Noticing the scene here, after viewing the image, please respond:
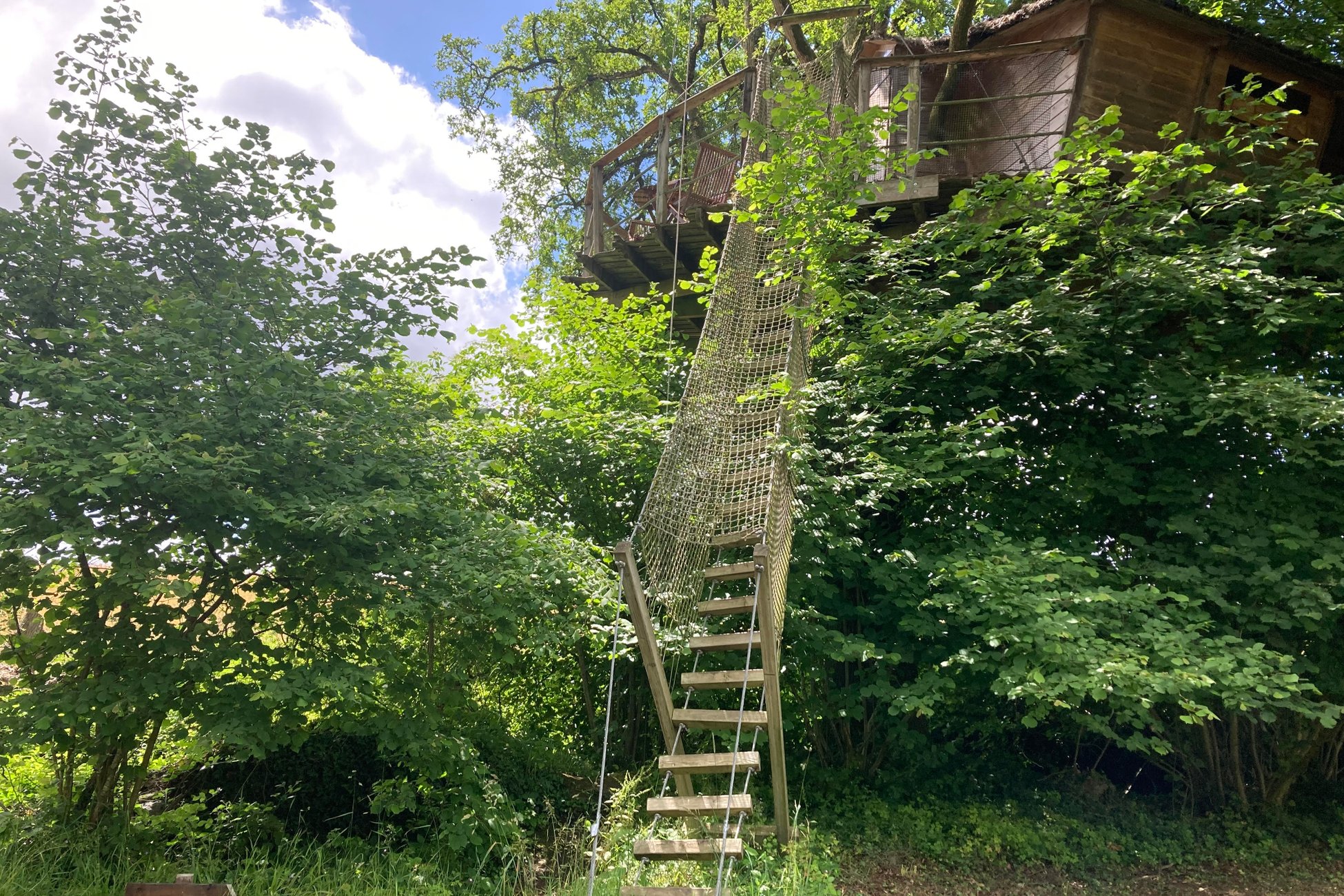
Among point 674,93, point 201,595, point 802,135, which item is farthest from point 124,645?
point 674,93

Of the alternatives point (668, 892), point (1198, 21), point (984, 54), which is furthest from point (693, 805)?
point (1198, 21)

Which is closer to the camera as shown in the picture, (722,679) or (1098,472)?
(722,679)

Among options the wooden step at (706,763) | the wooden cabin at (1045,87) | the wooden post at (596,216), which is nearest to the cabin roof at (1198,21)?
the wooden cabin at (1045,87)

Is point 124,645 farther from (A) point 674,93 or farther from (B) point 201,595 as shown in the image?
(A) point 674,93

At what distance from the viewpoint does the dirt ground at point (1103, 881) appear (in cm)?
502

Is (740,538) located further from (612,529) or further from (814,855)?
(612,529)

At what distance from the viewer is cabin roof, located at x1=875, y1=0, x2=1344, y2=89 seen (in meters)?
6.83

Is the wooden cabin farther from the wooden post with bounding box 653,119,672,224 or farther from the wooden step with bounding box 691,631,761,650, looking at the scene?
the wooden step with bounding box 691,631,761,650

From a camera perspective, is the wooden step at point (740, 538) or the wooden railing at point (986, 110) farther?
the wooden railing at point (986, 110)

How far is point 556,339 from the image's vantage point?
24.6ft

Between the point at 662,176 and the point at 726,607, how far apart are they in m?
→ 5.96

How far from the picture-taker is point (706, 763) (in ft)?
11.6

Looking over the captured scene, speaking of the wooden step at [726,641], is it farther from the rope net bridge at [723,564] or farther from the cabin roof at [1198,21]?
the cabin roof at [1198,21]

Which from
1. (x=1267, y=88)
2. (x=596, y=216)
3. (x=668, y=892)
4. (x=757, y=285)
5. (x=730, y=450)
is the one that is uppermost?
(x=1267, y=88)
